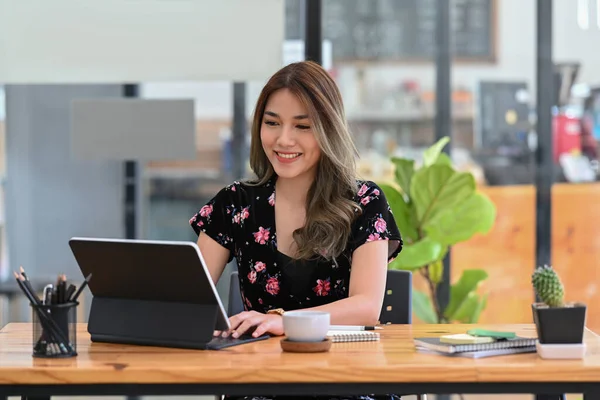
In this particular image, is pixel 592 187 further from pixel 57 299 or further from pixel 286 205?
pixel 57 299

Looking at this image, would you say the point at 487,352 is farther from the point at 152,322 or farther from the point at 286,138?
the point at 286,138

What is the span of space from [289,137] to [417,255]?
129cm

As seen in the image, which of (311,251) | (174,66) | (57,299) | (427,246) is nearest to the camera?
(57,299)

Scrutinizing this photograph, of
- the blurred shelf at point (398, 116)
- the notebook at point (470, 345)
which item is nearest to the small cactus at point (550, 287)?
the notebook at point (470, 345)

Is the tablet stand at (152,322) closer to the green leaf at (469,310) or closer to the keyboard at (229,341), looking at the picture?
the keyboard at (229,341)

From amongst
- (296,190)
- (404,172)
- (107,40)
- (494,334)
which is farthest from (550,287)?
(107,40)

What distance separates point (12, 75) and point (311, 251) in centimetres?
210

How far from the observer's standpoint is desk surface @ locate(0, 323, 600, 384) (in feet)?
5.72

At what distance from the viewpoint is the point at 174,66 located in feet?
13.1

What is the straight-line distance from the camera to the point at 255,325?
208 cm

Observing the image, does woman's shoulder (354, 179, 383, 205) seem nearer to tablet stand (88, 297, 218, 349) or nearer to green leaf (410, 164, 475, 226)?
tablet stand (88, 297, 218, 349)

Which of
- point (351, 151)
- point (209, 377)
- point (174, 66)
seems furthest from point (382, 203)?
point (174, 66)

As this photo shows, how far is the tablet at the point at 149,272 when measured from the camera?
1903 millimetres

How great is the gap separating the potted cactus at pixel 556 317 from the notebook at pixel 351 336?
0.38 m
